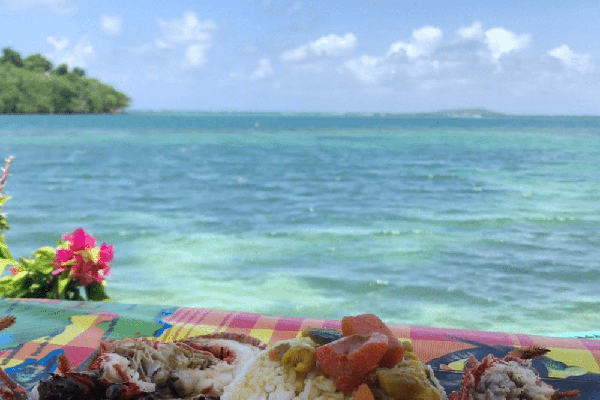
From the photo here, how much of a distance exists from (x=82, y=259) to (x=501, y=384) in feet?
8.86

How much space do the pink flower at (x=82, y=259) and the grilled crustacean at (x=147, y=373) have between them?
1.74 meters

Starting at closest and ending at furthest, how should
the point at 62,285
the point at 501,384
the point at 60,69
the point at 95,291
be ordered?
the point at 501,384 → the point at 62,285 → the point at 95,291 → the point at 60,69

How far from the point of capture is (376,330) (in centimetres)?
136

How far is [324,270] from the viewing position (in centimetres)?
793

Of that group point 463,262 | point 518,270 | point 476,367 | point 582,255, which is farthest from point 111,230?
point 476,367

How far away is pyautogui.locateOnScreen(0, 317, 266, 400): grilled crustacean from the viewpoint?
4.66ft

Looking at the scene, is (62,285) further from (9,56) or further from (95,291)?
(9,56)

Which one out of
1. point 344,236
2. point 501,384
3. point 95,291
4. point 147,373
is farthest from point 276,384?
point 344,236

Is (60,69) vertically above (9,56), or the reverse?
(9,56)

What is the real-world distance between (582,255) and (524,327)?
2.82 metres

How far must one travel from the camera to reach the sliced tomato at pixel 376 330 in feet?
4.29

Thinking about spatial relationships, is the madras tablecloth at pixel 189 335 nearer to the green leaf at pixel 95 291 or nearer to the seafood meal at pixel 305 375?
the seafood meal at pixel 305 375

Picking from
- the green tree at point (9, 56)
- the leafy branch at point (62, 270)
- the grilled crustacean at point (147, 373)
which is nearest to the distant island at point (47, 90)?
the green tree at point (9, 56)

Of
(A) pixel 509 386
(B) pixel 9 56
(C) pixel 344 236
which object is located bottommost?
(C) pixel 344 236
